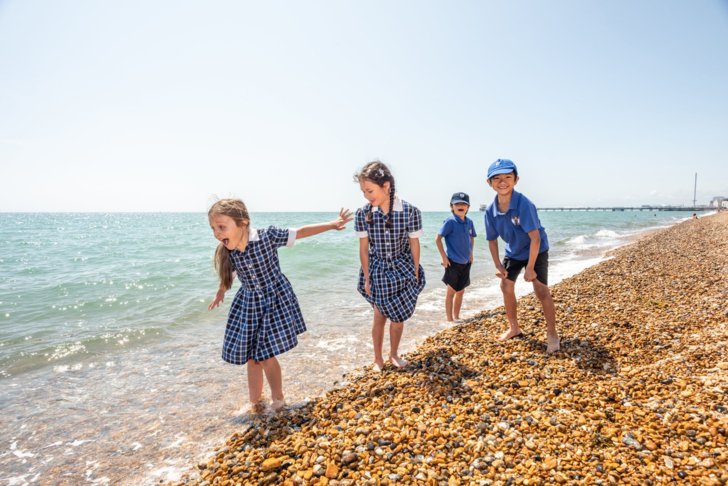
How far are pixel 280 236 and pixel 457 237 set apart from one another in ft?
13.0

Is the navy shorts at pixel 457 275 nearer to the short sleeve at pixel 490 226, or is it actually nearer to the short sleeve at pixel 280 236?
the short sleeve at pixel 490 226

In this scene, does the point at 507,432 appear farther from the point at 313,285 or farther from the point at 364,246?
the point at 313,285

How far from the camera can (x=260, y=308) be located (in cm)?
363

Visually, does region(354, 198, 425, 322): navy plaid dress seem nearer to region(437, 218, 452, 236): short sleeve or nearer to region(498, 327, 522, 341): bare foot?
region(498, 327, 522, 341): bare foot

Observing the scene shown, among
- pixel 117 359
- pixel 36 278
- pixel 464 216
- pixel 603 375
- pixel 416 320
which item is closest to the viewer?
pixel 603 375

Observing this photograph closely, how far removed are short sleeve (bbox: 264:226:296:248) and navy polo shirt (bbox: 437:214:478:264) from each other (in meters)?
3.67

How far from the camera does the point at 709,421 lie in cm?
239

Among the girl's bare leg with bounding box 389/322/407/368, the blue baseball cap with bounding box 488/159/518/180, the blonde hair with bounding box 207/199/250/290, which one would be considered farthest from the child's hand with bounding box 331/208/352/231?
Answer: the blue baseball cap with bounding box 488/159/518/180

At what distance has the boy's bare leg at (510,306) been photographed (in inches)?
185

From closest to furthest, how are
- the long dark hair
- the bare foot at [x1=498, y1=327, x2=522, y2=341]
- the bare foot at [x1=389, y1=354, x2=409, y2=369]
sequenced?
the long dark hair → the bare foot at [x1=389, y1=354, x2=409, y2=369] → the bare foot at [x1=498, y1=327, x2=522, y2=341]

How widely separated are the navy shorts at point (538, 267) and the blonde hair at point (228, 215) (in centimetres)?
319

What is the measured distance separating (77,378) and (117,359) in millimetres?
662

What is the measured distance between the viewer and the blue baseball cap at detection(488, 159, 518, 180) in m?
4.14

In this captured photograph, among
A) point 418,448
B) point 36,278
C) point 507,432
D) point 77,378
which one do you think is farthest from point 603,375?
point 36,278
